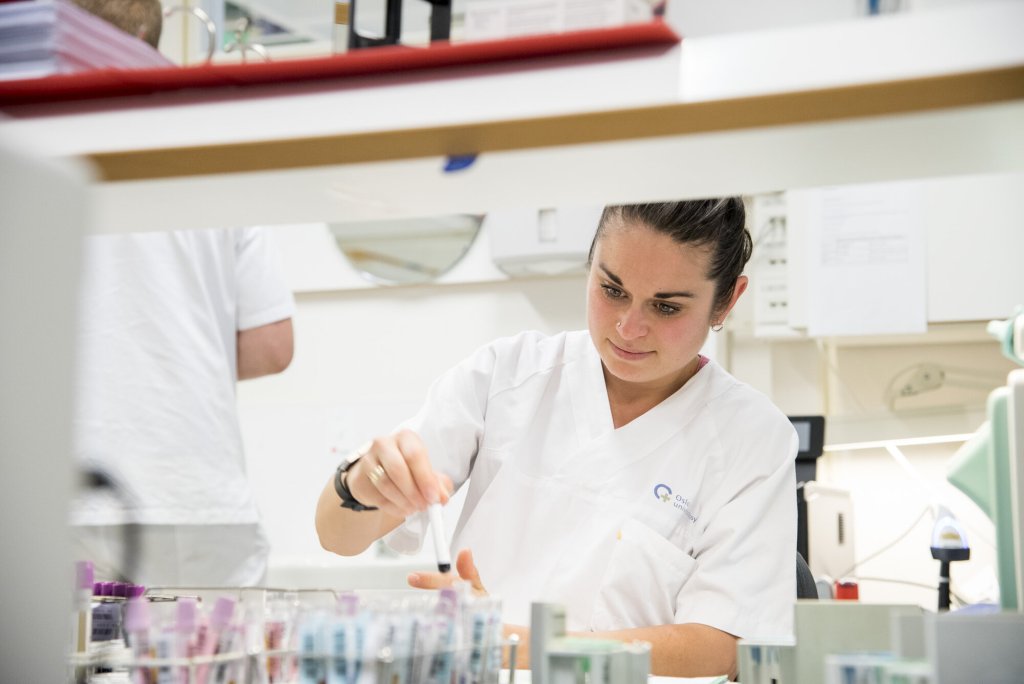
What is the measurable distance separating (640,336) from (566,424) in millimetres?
196

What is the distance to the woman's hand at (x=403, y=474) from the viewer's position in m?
1.04

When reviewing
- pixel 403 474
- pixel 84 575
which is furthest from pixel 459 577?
pixel 84 575

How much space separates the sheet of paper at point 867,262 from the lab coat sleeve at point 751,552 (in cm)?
137

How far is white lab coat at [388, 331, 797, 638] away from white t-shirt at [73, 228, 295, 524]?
0.48m

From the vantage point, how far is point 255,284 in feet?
6.50

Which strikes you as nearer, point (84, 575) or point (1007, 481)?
point (1007, 481)

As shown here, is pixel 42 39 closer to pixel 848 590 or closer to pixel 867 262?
pixel 848 590

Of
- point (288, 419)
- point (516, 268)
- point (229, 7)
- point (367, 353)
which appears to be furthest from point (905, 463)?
point (229, 7)

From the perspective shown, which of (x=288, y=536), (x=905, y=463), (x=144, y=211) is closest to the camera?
(x=144, y=211)

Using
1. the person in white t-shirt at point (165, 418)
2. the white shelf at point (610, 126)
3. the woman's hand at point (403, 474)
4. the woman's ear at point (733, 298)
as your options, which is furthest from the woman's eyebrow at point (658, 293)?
the person in white t-shirt at point (165, 418)

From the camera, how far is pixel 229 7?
3402 mm

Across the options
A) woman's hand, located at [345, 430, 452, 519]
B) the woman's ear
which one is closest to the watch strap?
woman's hand, located at [345, 430, 452, 519]

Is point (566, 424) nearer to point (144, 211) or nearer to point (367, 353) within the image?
point (144, 211)

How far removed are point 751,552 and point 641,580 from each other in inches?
6.1
